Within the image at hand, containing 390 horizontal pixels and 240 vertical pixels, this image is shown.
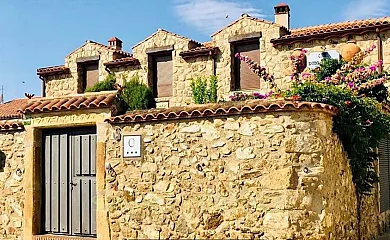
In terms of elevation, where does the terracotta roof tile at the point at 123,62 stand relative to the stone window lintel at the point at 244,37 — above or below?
below

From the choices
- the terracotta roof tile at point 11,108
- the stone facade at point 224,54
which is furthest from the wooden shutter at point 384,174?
the terracotta roof tile at point 11,108

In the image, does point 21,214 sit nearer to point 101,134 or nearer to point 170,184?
point 101,134

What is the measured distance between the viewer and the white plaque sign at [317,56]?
15.5m

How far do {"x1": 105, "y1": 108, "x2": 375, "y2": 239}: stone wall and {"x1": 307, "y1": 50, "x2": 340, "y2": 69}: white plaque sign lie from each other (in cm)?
708

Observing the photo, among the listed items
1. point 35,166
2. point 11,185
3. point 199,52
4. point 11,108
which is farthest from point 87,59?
point 35,166

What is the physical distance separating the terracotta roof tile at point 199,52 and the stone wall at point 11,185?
8.49 m

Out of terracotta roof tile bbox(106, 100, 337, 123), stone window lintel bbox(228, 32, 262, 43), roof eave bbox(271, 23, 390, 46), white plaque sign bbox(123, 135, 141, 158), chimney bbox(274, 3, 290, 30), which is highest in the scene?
chimney bbox(274, 3, 290, 30)

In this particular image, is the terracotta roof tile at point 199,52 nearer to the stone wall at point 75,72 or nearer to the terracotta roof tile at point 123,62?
the terracotta roof tile at point 123,62

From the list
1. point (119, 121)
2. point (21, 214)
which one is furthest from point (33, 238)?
point (119, 121)

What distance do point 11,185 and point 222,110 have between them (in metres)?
4.93

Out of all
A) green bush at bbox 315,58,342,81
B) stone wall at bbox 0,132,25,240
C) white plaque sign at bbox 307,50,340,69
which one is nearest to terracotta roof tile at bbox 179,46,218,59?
white plaque sign at bbox 307,50,340,69

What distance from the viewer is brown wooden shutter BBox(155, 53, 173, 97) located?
18.4 meters

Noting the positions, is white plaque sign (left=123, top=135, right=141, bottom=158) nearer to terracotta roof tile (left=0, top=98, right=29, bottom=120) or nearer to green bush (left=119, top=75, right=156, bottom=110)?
green bush (left=119, top=75, right=156, bottom=110)

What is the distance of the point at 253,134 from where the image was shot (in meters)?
8.01
